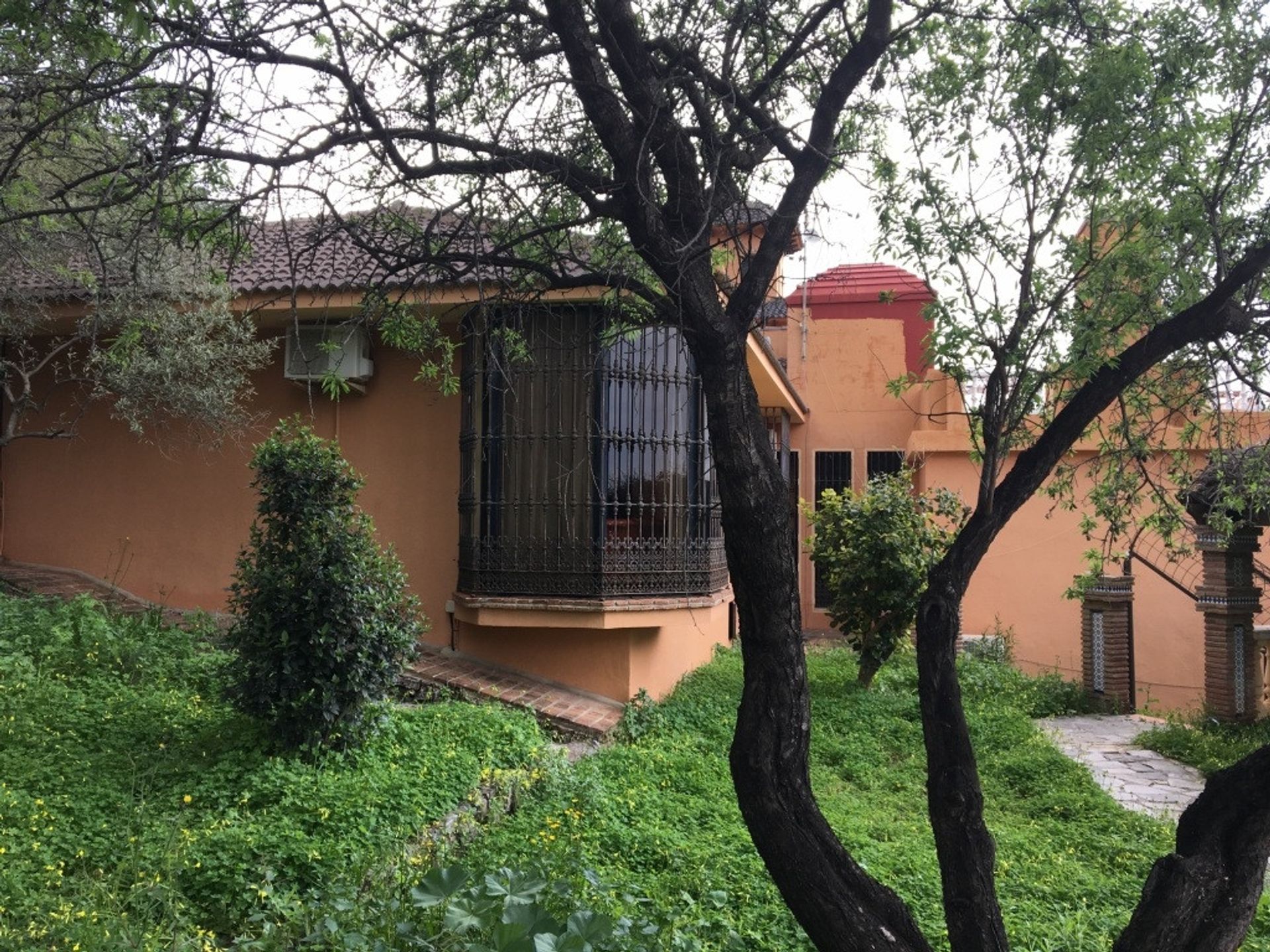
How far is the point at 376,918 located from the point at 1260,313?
374 centimetres

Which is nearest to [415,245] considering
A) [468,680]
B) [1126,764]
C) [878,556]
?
[468,680]

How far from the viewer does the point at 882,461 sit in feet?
50.8

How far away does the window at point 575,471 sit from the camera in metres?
8.04

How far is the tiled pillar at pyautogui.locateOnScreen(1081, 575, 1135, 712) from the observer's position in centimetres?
1065

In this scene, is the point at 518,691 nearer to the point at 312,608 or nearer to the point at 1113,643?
the point at 312,608

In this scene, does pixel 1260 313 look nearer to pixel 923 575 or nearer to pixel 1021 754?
pixel 1021 754

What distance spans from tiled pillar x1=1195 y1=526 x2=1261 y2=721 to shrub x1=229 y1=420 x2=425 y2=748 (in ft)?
27.3

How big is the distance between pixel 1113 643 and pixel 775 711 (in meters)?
9.01

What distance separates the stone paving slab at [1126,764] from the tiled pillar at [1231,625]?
767mm

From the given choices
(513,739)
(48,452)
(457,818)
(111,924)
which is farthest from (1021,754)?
(48,452)

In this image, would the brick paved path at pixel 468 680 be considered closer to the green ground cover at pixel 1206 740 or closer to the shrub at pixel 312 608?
the shrub at pixel 312 608

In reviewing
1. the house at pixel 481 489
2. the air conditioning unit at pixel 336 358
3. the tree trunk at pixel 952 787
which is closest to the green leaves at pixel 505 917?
the tree trunk at pixel 952 787

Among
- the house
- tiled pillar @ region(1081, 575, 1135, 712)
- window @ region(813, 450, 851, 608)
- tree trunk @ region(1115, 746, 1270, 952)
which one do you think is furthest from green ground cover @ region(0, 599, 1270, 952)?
window @ region(813, 450, 851, 608)

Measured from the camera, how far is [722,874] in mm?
4824
